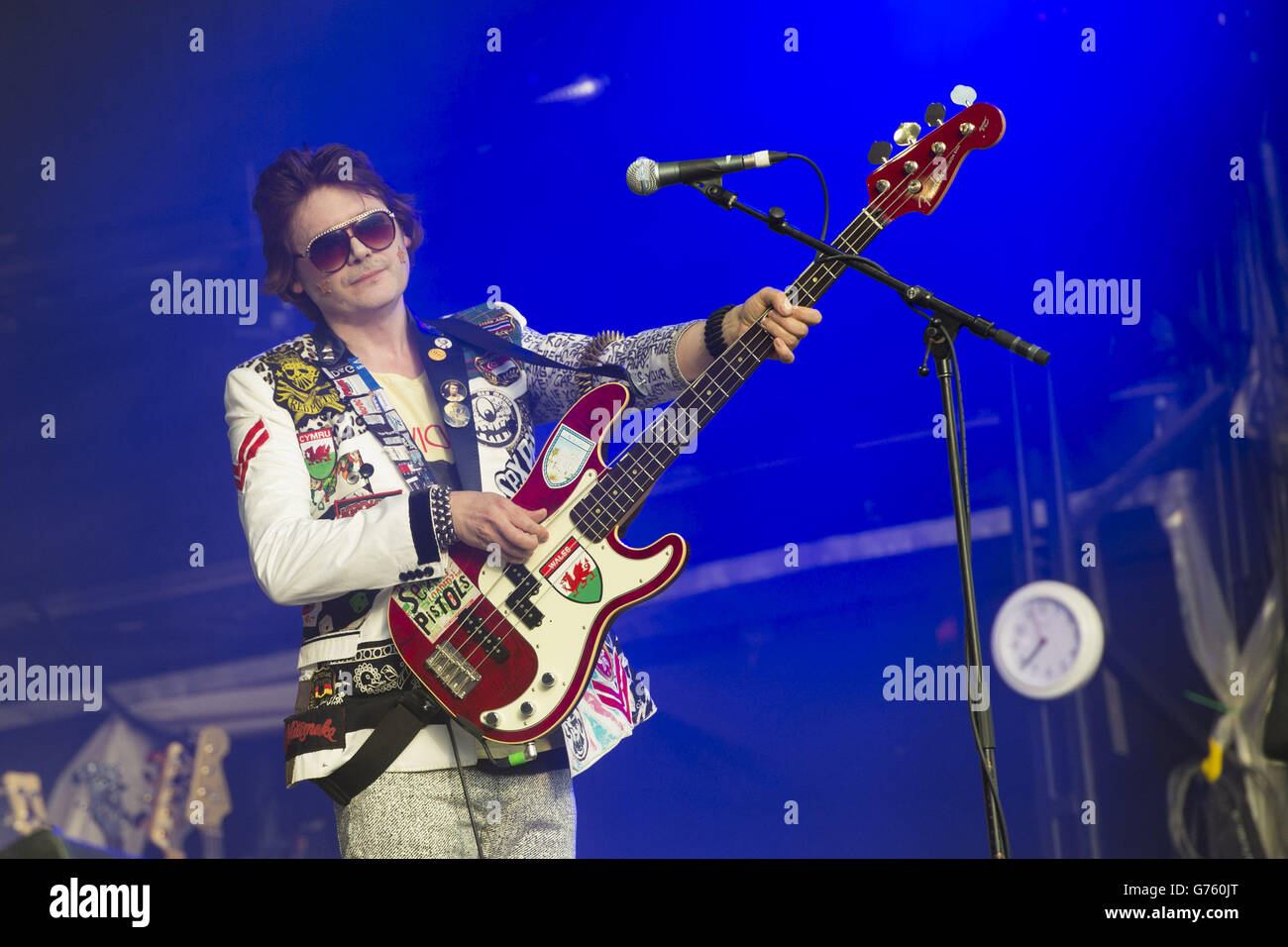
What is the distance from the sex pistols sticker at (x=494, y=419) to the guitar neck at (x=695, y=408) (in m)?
0.29

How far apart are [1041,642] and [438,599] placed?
4.92 feet

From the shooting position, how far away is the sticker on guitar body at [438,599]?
2.49 m

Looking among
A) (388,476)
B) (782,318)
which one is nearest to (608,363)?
(782,318)

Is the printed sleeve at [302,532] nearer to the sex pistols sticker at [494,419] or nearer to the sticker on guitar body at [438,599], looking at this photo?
the sticker on guitar body at [438,599]

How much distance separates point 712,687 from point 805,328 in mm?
913

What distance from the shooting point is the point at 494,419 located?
2682 mm

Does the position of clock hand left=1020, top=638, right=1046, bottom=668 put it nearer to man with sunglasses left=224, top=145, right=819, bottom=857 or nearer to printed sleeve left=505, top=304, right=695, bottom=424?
man with sunglasses left=224, top=145, right=819, bottom=857

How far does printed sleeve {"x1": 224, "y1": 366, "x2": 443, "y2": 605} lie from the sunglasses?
1.14 ft

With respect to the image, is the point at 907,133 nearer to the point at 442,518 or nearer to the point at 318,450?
the point at 442,518

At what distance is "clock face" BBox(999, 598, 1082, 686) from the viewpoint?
2857 millimetres

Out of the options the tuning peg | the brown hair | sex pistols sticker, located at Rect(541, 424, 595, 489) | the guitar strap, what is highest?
the brown hair

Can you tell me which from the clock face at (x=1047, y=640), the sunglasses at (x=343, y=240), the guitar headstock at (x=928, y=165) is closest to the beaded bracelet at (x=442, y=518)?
the sunglasses at (x=343, y=240)

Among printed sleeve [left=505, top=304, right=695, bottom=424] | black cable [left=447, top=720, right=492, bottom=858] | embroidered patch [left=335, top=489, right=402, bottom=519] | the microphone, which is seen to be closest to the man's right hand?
embroidered patch [left=335, top=489, right=402, bottom=519]
